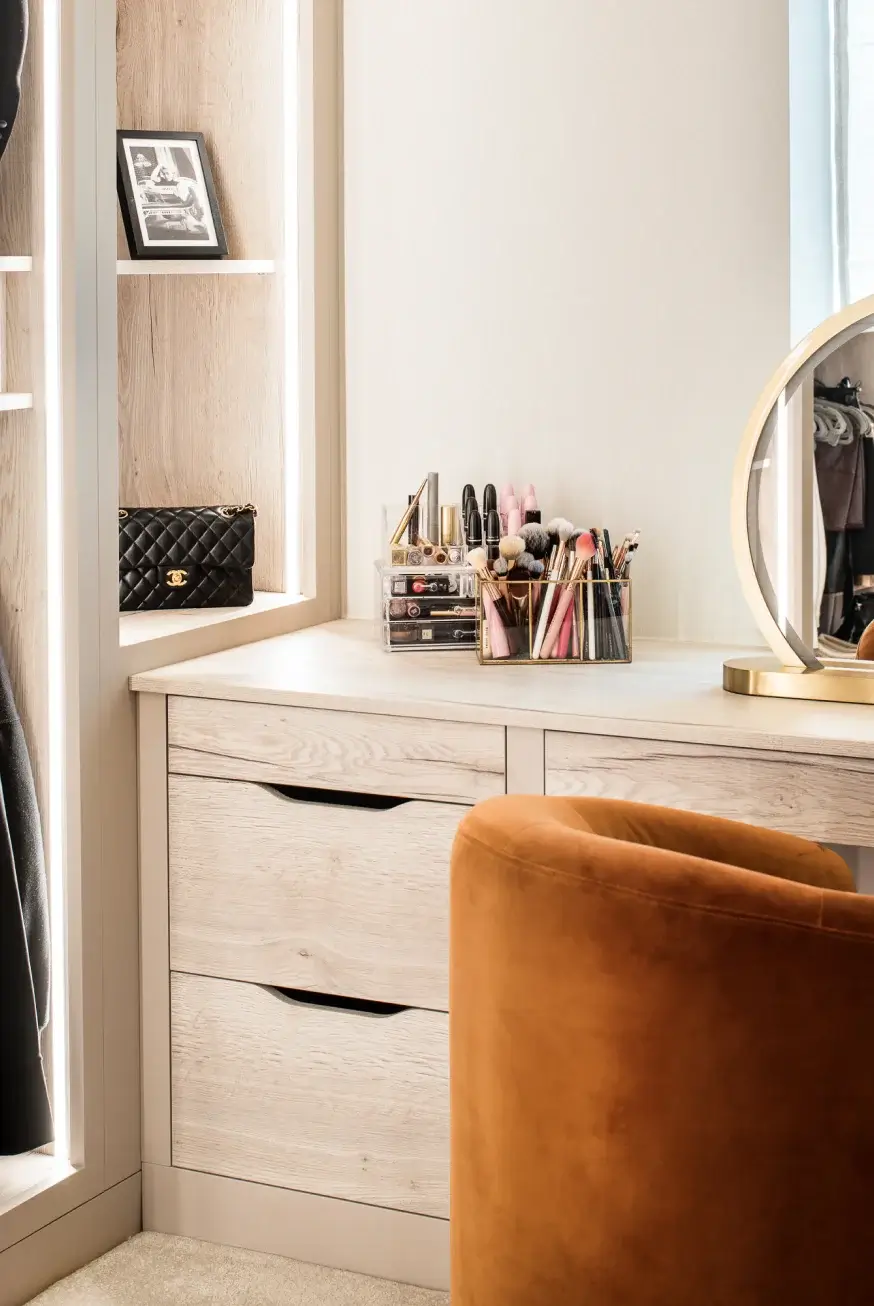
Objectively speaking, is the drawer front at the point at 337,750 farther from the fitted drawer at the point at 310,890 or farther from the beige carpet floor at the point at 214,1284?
the beige carpet floor at the point at 214,1284

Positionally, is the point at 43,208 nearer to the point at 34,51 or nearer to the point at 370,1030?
the point at 34,51

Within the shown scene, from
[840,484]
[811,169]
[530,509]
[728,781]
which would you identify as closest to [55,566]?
[530,509]

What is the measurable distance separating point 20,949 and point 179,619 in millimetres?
503

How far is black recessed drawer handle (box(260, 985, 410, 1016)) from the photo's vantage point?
170cm

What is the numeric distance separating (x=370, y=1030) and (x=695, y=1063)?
0.75 meters

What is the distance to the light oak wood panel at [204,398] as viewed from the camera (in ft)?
7.04

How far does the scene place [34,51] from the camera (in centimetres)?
160

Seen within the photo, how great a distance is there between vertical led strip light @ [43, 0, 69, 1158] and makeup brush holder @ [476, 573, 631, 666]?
51 centimetres

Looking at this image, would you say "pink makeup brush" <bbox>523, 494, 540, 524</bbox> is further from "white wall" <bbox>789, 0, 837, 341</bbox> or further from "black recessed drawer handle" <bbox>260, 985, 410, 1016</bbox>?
"black recessed drawer handle" <bbox>260, 985, 410, 1016</bbox>

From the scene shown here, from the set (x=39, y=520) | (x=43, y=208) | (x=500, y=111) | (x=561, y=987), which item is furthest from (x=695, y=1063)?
(x=500, y=111)

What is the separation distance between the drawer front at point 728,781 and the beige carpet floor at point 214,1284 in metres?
0.63

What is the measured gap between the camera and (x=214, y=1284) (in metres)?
1.70

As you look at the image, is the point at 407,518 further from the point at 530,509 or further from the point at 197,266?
the point at 197,266

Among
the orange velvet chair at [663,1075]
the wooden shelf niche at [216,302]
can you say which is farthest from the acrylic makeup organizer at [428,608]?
the orange velvet chair at [663,1075]
